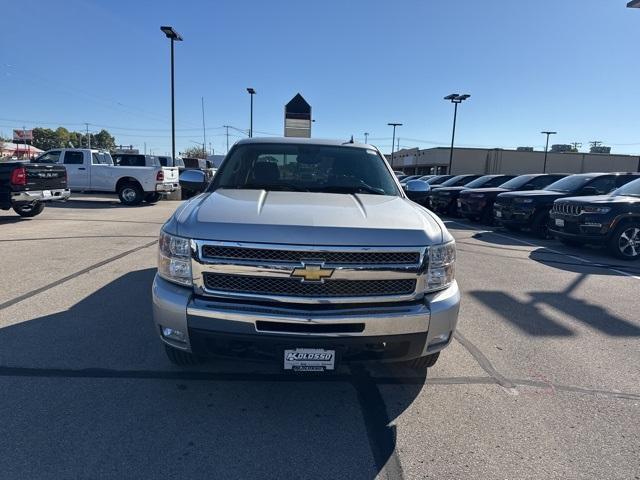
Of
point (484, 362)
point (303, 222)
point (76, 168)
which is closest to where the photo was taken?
point (303, 222)

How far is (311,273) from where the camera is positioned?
8.89 ft

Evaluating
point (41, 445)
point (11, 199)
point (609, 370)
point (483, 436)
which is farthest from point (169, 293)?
point (11, 199)

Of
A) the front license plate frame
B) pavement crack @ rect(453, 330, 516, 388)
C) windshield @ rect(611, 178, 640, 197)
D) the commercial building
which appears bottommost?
pavement crack @ rect(453, 330, 516, 388)

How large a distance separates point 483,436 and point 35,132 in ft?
486

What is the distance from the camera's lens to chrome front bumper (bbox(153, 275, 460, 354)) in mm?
2678

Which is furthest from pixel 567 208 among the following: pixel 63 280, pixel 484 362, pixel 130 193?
pixel 130 193

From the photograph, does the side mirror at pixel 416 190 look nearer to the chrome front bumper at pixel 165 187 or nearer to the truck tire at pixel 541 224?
the truck tire at pixel 541 224

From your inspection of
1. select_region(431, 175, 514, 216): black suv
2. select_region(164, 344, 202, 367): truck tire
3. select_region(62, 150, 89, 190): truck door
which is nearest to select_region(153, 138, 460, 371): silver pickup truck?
select_region(164, 344, 202, 367): truck tire

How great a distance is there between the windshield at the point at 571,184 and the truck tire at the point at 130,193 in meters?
14.9

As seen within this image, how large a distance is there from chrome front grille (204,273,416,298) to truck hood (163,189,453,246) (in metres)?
0.24

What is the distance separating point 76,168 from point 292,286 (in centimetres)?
1808

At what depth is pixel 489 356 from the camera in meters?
4.04

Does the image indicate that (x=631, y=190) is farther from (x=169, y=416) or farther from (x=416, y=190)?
(x=169, y=416)

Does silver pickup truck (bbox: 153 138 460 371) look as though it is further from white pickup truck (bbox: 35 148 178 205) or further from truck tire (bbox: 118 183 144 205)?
truck tire (bbox: 118 183 144 205)
